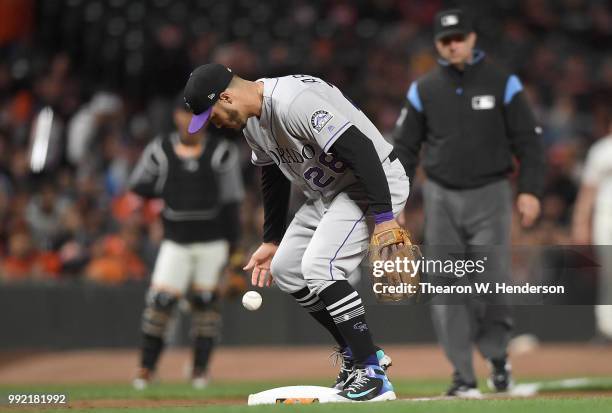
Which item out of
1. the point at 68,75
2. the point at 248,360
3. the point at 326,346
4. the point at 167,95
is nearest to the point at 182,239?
the point at 248,360

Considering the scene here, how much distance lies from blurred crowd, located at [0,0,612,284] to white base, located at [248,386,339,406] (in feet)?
22.9

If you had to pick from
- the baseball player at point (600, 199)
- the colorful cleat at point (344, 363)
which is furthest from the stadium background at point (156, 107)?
the colorful cleat at point (344, 363)

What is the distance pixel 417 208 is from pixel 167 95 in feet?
14.2

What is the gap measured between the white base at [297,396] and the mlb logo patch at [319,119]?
1507 millimetres

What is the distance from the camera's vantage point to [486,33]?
56.6 feet

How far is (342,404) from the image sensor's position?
19.9 ft

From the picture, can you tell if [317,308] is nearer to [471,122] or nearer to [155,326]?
[471,122]

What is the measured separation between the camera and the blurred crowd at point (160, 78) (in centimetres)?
1405

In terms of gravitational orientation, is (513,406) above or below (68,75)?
below

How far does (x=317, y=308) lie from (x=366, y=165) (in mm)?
1111

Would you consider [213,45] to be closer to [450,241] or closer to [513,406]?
[450,241]

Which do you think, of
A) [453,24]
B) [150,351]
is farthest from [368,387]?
[150,351]

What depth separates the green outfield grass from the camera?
581cm

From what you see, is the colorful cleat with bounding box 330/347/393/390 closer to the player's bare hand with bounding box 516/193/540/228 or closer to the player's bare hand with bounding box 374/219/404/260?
the player's bare hand with bounding box 374/219/404/260
